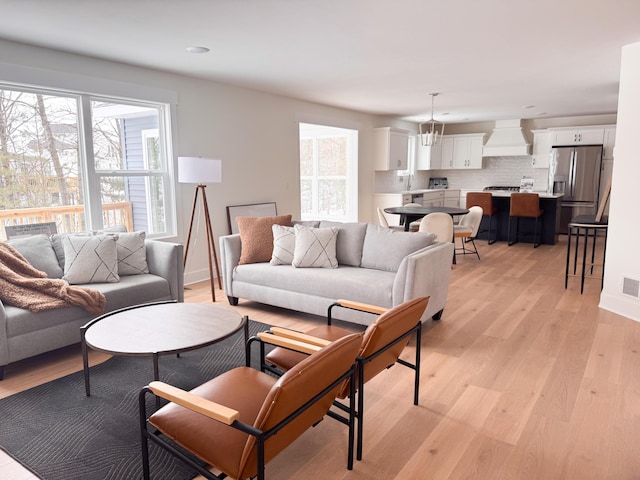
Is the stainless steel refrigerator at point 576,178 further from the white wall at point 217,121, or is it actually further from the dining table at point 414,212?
the white wall at point 217,121

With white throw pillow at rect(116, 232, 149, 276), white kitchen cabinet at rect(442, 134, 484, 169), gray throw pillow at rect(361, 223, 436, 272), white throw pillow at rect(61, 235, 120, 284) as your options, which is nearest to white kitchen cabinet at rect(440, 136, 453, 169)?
white kitchen cabinet at rect(442, 134, 484, 169)

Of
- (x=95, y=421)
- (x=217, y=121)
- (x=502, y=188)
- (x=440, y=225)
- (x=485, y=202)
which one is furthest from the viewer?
(x=502, y=188)

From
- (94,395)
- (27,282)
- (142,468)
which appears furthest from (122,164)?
(142,468)

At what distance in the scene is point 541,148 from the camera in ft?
30.2

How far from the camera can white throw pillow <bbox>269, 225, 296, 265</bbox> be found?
4.16m

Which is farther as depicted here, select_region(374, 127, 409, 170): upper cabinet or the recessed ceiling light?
select_region(374, 127, 409, 170): upper cabinet

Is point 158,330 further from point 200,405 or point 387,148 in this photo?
point 387,148

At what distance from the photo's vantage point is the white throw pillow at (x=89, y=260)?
11.4ft

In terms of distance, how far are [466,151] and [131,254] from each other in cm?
820

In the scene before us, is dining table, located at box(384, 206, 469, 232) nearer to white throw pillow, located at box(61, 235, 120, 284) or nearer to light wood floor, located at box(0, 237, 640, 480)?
light wood floor, located at box(0, 237, 640, 480)

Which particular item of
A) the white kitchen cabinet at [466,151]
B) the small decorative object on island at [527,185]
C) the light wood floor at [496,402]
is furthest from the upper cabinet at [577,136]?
the light wood floor at [496,402]

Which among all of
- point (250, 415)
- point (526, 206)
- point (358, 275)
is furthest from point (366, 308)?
point (526, 206)

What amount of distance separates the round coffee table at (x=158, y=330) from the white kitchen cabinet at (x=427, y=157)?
316 inches

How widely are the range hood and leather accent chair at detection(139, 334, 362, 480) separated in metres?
8.78
